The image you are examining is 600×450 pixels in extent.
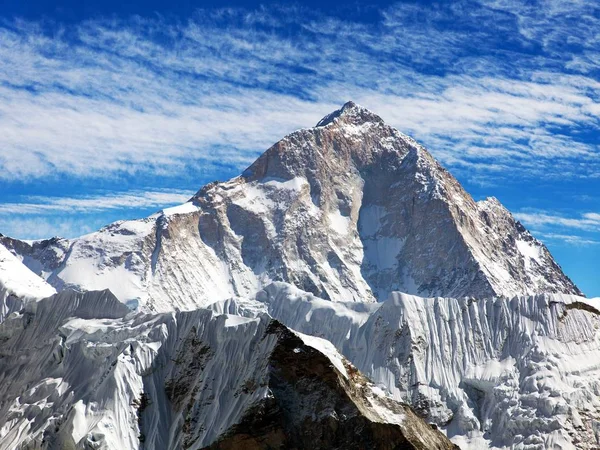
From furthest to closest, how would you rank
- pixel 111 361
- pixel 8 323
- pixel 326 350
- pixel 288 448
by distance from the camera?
1. pixel 8 323
2. pixel 111 361
3. pixel 326 350
4. pixel 288 448

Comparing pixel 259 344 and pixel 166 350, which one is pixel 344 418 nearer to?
pixel 259 344

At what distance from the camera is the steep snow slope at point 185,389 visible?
14925 cm

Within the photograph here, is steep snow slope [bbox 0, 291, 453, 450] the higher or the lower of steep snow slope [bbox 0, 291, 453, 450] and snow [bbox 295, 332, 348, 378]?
the lower

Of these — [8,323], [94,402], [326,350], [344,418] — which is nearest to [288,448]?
[344,418]

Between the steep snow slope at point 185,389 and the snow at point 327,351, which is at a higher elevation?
the snow at point 327,351

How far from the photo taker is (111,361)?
173125 millimetres

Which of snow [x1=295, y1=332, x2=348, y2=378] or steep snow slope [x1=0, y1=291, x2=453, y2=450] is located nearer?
steep snow slope [x1=0, y1=291, x2=453, y2=450]

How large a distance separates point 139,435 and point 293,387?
23.6 meters

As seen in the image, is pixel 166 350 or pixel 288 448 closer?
pixel 288 448

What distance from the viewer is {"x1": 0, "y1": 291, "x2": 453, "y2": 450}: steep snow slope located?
149 meters

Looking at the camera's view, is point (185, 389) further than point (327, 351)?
Yes

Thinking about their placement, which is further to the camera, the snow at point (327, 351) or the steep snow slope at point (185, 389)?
the snow at point (327, 351)

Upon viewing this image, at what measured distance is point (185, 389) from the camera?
6688 inches

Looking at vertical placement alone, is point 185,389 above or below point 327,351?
below
